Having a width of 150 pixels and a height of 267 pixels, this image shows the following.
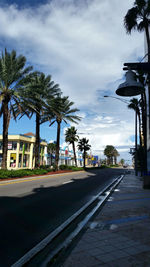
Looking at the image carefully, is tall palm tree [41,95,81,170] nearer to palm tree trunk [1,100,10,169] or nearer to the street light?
palm tree trunk [1,100,10,169]

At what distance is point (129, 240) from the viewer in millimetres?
4277

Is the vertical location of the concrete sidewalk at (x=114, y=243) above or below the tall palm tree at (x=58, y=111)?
below

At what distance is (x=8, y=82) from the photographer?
21.2m

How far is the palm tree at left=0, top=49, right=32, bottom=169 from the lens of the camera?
66.8 feet

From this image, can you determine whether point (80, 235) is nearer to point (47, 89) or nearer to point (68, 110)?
point (47, 89)

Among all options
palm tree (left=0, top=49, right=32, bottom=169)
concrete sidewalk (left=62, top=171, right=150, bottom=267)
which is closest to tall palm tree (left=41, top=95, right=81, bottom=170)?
palm tree (left=0, top=49, right=32, bottom=169)

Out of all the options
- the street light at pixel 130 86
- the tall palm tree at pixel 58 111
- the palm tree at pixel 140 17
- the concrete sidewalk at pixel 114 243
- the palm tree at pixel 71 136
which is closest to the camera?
the concrete sidewalk at pixel 114 243

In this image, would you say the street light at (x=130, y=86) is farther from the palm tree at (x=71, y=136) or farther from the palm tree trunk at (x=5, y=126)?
the palm tree at (x=71, y=136)

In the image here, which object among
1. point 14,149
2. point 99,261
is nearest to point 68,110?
point 14,149

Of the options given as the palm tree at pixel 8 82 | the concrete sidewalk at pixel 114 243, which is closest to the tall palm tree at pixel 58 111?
the palm tree at pixel 8 82

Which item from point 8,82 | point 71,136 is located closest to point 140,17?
point 8,82

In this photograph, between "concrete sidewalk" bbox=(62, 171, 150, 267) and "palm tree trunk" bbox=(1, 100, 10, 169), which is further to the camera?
"palm tree trunk" bbox=(1, 100, 10, 169)

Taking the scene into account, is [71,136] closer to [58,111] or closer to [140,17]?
[58,111]

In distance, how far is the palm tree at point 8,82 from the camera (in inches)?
802
